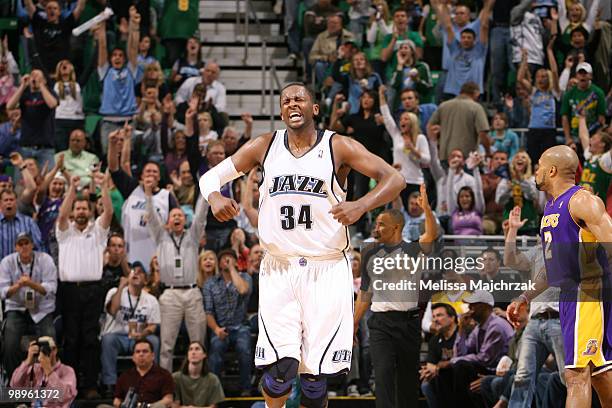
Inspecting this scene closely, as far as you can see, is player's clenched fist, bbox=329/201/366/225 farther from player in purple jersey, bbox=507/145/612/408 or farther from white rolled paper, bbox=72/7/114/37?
white rolled paper, bbox=72/7/114/37

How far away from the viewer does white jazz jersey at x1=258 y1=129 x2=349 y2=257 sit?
761 centimetres

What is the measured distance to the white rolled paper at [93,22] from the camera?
54.1 feet

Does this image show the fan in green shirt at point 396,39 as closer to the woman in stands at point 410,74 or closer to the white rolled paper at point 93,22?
the woman in stands at point 410,74

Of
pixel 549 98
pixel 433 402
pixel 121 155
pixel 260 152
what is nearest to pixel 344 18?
pixel 549 98

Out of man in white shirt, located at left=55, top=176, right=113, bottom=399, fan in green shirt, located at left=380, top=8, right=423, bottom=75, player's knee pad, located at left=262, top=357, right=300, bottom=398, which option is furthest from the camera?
fan in green shirt, located at left=380, top=8, right=423, bottom=75

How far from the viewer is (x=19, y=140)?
15047 mm

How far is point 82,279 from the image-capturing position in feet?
41.0

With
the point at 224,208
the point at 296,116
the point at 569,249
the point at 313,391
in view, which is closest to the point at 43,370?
the point at 313,391

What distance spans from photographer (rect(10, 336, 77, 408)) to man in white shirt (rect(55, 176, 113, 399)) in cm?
69

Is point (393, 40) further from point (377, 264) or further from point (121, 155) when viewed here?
point (377, 264)

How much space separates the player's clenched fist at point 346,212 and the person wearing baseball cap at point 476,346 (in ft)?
14.6

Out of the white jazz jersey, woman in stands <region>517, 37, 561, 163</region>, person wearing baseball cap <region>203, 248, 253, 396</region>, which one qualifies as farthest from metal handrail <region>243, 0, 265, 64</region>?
the white jazz jersey

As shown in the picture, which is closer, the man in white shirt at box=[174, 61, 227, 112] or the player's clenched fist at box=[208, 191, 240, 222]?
the player's clenched fist at box=[208, 191, 240, 222]

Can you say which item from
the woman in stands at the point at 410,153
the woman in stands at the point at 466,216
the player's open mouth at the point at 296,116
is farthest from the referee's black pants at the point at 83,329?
the player's open mouth at the point at 296,116
